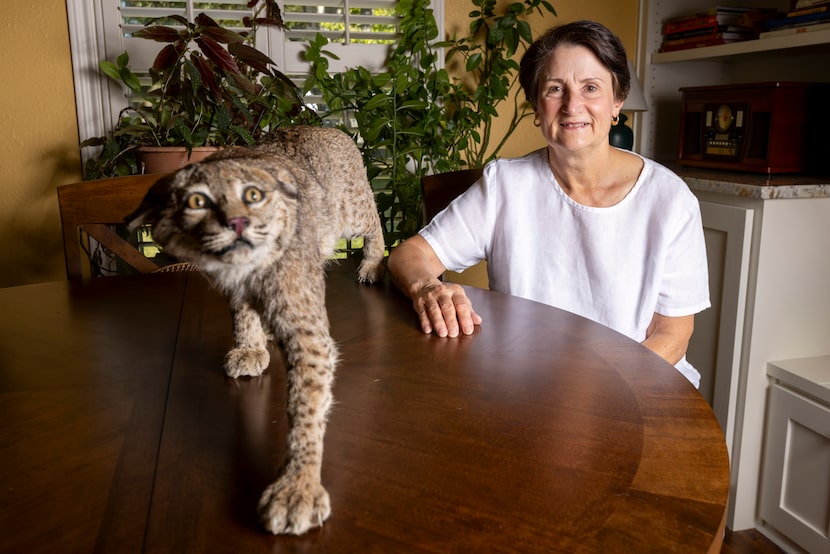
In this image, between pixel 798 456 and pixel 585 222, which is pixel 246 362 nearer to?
pixel 585 222

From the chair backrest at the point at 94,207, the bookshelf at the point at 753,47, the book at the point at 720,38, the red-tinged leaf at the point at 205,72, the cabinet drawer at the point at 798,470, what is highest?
the book at the point at 720,38

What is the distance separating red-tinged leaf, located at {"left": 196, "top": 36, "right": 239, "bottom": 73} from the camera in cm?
231

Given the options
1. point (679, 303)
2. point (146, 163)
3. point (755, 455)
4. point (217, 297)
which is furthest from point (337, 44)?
point (755, 455)

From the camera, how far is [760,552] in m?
2.41

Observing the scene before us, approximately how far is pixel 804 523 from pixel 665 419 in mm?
1744

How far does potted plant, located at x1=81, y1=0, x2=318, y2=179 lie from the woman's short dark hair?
1019mm

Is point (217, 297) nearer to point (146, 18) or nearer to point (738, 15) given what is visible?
point (146, 18)

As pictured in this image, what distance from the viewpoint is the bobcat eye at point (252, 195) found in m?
0.73

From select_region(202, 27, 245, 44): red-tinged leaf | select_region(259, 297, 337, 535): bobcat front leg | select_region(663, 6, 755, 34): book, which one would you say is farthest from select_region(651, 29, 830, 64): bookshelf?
select_region(259, 297, 337, 535): bobcat front leg

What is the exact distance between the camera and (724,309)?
246cm

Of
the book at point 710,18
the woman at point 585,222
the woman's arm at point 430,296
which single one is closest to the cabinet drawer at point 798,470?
the woman at point 585,222

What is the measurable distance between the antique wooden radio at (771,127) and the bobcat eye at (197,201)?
7.90 feet

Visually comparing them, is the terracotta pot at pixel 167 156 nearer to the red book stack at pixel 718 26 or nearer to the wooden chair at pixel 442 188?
the wooden chair at pixel 442 188

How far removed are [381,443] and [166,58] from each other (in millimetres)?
1954
